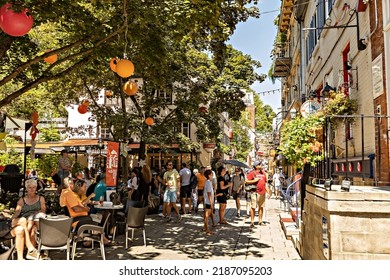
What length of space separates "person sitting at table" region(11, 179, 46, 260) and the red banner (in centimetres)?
199

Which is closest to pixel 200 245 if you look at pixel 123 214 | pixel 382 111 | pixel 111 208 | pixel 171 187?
pixel 111 208

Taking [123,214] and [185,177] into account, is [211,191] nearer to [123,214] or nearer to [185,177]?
[123,214]

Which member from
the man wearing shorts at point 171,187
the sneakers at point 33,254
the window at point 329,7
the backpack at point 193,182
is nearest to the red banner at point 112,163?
the sneakers at point 33,254

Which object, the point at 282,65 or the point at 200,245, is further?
the point at 282,65

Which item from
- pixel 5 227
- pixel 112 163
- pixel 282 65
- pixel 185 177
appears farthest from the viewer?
pixel 282 65

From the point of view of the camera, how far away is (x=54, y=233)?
19.5 feet

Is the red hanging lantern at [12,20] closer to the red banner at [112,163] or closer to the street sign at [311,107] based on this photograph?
the red banner at [112,163]

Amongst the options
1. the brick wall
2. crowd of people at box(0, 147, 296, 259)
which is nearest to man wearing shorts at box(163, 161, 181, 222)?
crowd of people at box(0, 147, 296, 259)

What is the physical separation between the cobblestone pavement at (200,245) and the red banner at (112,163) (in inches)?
53.5

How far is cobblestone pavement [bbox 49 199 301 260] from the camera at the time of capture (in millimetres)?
7191

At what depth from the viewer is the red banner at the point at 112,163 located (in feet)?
28.0

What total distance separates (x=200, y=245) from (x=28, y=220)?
3.49 metres
